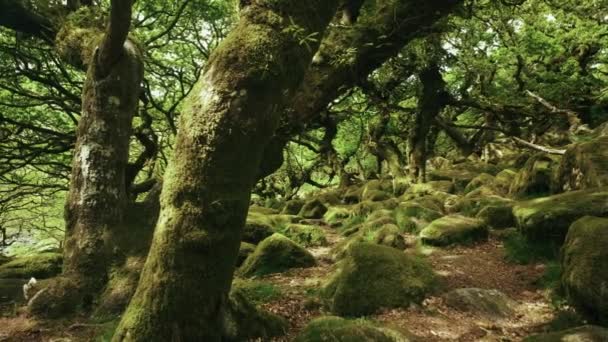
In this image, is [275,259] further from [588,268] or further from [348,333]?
[588,268]

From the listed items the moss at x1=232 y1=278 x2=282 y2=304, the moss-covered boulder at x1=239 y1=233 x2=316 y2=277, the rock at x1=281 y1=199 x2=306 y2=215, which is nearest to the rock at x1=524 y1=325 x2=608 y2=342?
the moss at x1=232 y1=278 x2=282 y2=304

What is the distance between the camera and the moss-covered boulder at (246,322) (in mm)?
4266

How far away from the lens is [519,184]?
12461 mm

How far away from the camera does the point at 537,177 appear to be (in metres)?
11.4

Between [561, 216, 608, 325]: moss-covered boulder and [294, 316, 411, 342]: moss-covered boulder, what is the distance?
85.2 inches

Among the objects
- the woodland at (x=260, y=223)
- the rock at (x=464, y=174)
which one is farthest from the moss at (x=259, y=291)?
the rock at (x=464, y=174)

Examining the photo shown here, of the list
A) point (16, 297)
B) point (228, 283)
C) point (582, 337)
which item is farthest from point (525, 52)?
point (16, 297)

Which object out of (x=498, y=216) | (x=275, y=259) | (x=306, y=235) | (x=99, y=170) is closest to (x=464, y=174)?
(x=498, y=216)

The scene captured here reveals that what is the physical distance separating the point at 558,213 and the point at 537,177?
4.73 metres

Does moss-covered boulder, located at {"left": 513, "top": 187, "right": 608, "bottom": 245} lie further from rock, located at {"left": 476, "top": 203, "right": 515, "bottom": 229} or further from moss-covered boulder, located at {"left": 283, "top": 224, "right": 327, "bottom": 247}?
moss-covered boulder, located at {"left": 283, "top": 224, "right": 327, "bottom": 247}

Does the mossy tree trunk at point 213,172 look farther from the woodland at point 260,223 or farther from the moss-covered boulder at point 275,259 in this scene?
the moss-covered boulder at point 275,259

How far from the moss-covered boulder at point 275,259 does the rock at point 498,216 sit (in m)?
4.78

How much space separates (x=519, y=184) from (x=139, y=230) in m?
11.0

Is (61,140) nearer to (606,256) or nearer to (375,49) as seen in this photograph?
(375,49)
